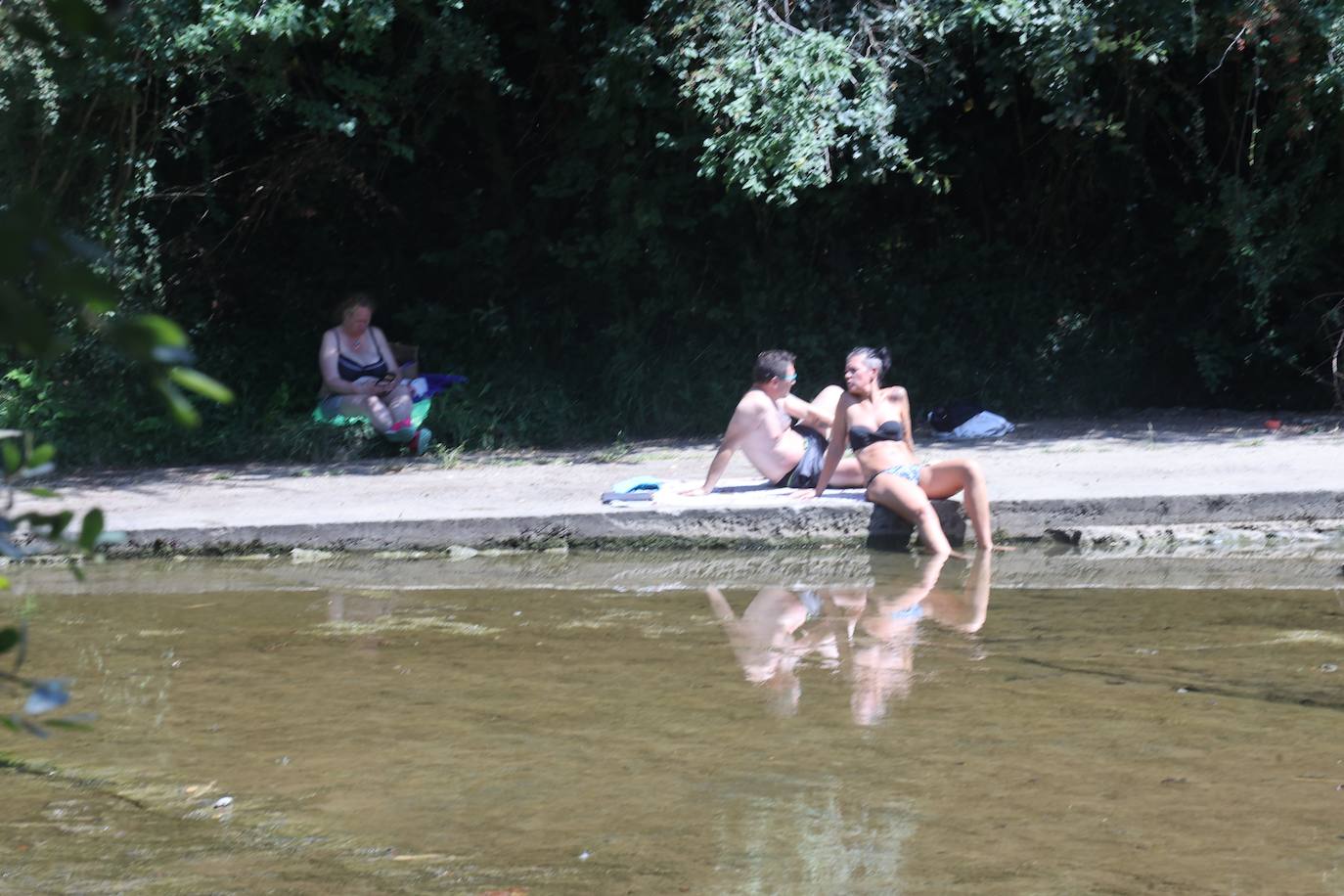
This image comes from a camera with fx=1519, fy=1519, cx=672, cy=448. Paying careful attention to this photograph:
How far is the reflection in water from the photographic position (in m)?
5.05

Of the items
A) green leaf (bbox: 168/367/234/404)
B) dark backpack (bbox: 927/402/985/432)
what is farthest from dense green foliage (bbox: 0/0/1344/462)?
green leaf (bbox: 168/367/234/404)

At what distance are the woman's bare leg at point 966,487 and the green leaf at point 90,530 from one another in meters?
6.41

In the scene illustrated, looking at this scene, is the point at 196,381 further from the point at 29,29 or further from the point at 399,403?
the point at 399,403

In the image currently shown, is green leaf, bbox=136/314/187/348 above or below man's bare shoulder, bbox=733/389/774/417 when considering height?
above

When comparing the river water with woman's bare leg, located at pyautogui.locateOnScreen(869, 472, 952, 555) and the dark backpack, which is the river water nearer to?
woman's bare leg, located at pyautogui.locateOnScreen(869, 472, 952, 555)

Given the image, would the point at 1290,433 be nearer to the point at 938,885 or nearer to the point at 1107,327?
the point at 1107,327

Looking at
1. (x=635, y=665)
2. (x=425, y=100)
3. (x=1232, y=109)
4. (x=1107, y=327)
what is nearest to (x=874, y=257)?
(x=1107, y=327)

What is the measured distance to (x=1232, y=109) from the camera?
1177cm

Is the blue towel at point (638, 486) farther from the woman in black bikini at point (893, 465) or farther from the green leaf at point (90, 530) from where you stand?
the green leaf at point (90, 530)

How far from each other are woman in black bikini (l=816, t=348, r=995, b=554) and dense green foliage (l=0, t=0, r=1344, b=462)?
251 centimetres

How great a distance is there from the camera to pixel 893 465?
25.6 feet

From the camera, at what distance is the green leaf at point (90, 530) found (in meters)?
1.52

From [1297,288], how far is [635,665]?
889cm

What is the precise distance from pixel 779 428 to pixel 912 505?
3.73 feet
